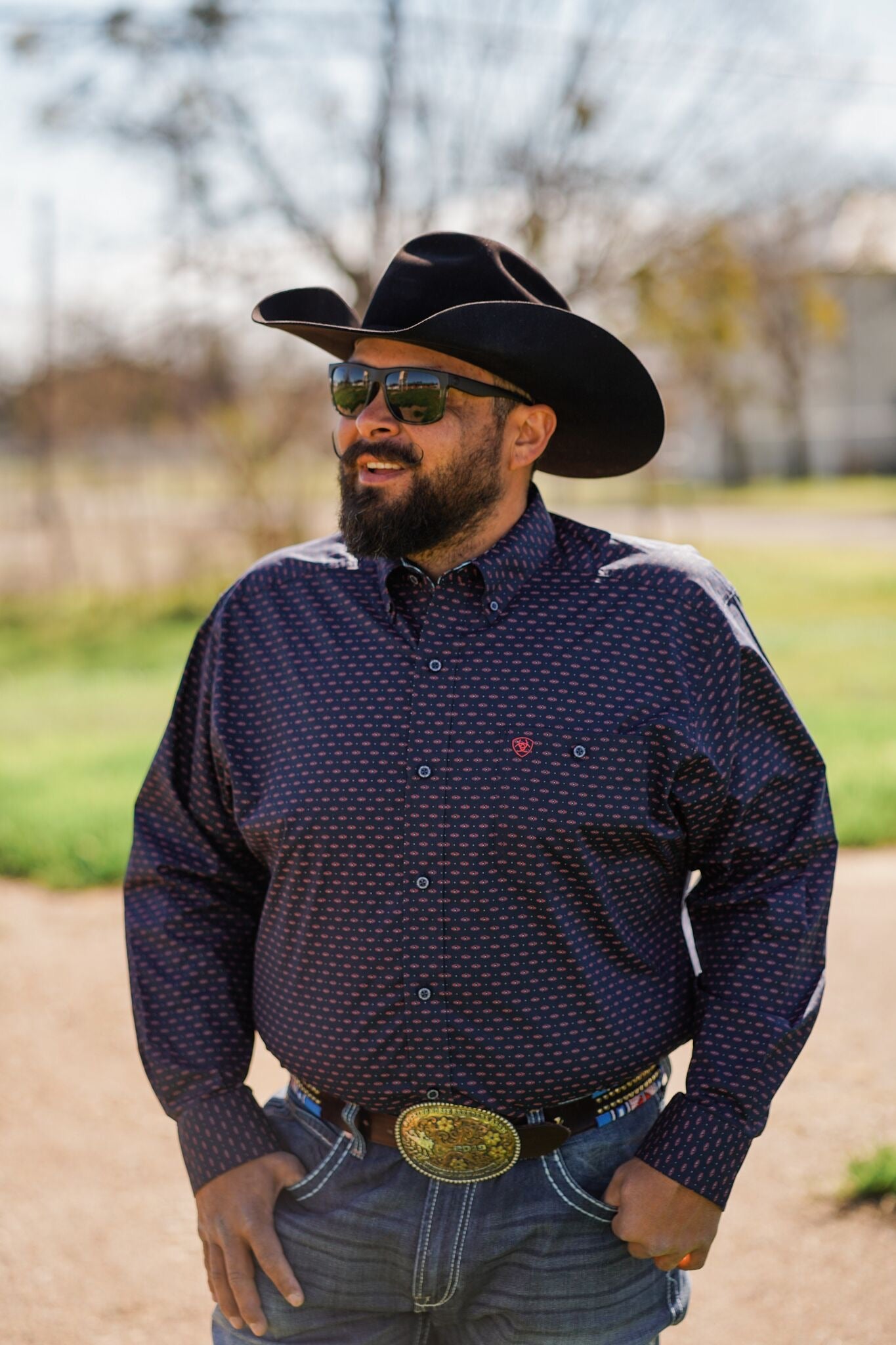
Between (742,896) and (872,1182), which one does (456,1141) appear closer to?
(742,896)

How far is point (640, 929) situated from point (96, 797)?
223 inches

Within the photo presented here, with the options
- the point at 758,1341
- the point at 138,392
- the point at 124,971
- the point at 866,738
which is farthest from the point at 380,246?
the point at 758,1341

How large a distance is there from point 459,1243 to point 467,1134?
0.57ft

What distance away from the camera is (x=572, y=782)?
2.18 m

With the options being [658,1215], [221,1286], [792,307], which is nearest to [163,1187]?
[221,1286]

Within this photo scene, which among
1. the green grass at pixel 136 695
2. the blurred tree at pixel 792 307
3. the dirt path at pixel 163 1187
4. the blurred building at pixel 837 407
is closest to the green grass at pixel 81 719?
the green grass at pixel 136 695

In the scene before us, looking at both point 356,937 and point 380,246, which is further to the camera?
point 380,246

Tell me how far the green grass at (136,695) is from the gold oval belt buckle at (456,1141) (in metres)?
4.60

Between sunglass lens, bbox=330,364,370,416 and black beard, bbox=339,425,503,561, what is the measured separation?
0.07 meters

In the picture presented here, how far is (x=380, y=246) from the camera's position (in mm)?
14039

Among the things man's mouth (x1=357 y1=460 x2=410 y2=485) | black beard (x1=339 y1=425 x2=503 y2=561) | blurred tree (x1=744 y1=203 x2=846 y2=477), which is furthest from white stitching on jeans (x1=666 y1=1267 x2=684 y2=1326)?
blurred tree (x1=744 y1=203 x2=846 y2=477)

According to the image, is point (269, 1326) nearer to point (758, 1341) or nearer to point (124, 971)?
point (758, 1341)

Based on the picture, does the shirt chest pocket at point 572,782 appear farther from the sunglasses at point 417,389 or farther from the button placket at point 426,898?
the sunglasses at point 417,389

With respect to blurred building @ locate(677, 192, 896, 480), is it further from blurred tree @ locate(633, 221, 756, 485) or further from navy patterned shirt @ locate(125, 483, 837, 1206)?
navy patterned shirt @ locate(125, 483, 837, 1206)
